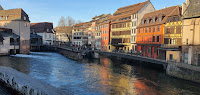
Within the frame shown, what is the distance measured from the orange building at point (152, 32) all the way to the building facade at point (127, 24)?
3.43 meters

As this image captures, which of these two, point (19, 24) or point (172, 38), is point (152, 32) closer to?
point (172, 38)

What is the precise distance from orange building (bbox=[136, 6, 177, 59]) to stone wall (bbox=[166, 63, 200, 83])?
1296 centimetres

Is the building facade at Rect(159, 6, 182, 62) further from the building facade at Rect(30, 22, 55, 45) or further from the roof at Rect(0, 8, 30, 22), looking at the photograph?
the building facade at Rect(30, 22, 55, 45)

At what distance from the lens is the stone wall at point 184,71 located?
2429 cm

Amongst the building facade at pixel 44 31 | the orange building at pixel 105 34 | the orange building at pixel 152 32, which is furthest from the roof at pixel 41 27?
the orange building at pixel 152 32

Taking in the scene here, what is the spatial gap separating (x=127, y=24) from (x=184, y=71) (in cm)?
3368

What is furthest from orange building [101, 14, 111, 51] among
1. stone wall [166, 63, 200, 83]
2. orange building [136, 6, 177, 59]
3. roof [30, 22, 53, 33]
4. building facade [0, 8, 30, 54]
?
stone wall [166, 63, 200, 83]

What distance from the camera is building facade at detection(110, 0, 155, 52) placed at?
2126 inches

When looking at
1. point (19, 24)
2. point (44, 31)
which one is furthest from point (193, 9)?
point (44, 31)

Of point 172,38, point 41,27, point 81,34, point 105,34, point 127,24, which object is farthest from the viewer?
point 81,34

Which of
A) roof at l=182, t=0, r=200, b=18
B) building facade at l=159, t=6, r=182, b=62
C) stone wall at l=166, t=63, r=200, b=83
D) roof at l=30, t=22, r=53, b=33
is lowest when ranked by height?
stone wall at l=166, t=63, r=200, b=83

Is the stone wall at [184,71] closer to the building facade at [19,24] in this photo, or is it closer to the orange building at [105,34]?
the orange building at [105,34]

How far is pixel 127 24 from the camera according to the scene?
190 ft

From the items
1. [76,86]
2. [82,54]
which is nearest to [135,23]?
[82,54]
